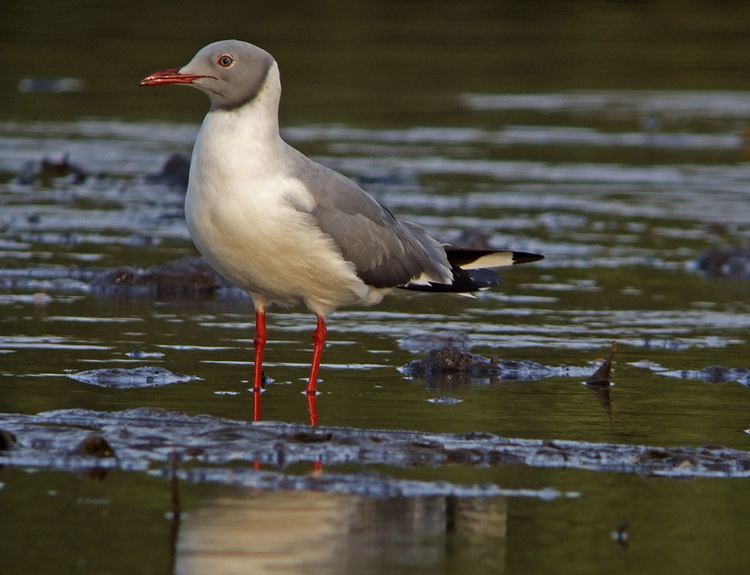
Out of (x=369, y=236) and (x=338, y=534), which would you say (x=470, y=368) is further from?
(x=338, y=534)

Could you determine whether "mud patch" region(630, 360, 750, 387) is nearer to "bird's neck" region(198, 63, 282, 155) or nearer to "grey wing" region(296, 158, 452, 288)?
"grey wing" region(296, 158, 452, 288)

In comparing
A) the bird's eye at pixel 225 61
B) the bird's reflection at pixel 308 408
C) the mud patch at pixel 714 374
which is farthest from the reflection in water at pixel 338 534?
the mud patch at pixel 714 374

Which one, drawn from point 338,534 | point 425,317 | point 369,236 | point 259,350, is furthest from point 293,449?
point 425,317

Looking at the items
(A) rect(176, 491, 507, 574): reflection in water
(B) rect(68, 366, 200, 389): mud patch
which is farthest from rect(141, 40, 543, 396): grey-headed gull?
(A) rect(176, 491, 507, 574): reflection in water

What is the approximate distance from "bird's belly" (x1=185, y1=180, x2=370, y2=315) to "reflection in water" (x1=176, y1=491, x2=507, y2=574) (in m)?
1.95

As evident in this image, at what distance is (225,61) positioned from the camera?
764cm

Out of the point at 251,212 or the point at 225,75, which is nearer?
the point at 251,212

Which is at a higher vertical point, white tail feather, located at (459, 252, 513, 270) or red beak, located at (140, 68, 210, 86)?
red beak, located at (140, 68, 210, 86)

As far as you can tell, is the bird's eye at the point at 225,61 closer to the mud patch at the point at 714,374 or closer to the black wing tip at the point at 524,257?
the black wing tip at the point at 524,257

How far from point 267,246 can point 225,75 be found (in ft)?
2.58

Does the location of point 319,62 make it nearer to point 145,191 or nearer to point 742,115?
point 742,115

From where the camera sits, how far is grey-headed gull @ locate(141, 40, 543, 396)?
7.38m

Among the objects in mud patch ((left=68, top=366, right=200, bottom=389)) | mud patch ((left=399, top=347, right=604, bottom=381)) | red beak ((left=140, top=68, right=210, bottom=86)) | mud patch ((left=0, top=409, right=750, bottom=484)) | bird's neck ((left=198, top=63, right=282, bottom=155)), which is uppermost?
red beak ((left=140, top=68, right=210, bottom=86))

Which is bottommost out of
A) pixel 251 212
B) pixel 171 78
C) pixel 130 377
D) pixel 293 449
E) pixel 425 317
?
pixel 293 449
